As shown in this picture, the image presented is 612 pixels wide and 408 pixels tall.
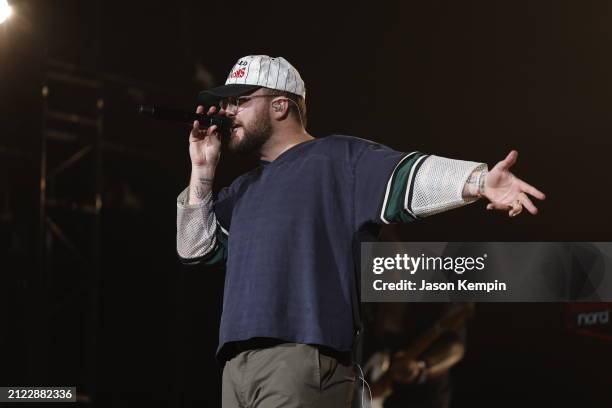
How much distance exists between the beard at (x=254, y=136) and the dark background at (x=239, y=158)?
2378 millimetres

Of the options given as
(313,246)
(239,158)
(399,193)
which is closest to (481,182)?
(399,193)

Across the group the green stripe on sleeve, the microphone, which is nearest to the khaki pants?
the green stripe on sleeve

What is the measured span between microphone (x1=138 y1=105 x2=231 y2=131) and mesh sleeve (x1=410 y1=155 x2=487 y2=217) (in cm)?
49

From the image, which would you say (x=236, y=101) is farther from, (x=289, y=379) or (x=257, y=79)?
(x=289, y=379)

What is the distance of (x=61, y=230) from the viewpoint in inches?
173

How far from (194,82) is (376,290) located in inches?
56.2

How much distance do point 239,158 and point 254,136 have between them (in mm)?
2777

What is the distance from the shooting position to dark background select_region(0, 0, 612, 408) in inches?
165

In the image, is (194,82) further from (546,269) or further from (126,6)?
(546,269)

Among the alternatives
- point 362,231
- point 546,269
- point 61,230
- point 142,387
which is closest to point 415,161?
point 362,231

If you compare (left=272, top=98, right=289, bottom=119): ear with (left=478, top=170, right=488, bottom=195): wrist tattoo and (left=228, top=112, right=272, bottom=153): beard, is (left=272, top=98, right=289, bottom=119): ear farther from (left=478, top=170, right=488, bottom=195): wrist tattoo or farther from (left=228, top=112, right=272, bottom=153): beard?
(left=478, top=170, right=488, bottom=195): wrist tattoo

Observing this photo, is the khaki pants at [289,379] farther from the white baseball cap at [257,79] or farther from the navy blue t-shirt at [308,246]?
the white baseball cap at [257,79]

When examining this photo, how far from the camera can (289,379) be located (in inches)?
68.6

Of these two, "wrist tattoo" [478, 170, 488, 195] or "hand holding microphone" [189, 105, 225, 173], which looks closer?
"wrist tattoo" [478, 170, 488, 195]
